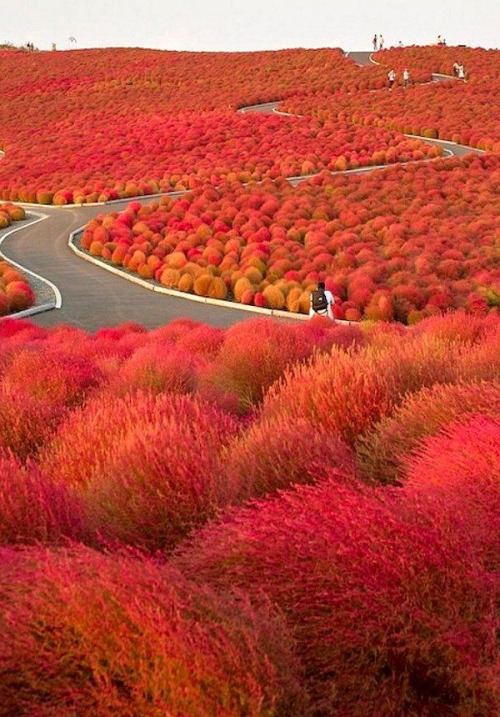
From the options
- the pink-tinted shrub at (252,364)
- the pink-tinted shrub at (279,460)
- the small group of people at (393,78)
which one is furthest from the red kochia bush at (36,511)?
the small group of people at (393,78)

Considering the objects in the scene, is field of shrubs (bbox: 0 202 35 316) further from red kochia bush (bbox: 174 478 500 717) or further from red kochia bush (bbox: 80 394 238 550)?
red kochia bush (bbox: 174 478 500 717)

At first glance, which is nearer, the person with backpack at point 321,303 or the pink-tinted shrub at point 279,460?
the pink-tinted shrub at point 279,460

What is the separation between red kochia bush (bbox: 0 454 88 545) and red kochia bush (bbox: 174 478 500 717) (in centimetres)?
83

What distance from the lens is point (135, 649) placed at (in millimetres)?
2977

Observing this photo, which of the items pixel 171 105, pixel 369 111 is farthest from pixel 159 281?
pixel 171 105

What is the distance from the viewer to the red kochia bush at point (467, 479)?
3.87 m

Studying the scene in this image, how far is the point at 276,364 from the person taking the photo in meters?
8.77

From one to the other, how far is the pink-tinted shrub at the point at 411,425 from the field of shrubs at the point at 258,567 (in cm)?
2

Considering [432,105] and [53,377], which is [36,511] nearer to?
[53,377]

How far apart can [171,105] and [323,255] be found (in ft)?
115

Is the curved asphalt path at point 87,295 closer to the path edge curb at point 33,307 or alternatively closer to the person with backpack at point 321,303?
the path edge curb at point 33,307

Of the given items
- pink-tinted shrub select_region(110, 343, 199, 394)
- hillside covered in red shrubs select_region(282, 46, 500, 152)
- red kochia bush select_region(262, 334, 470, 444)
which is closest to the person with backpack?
pink-tinted shrub select_region(110, 343, 199, 394)

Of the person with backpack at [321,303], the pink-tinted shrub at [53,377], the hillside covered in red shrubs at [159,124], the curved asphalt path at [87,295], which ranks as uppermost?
the hillside covered in red shrubs at [159,124]

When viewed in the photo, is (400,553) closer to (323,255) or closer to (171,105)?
(323,255)
